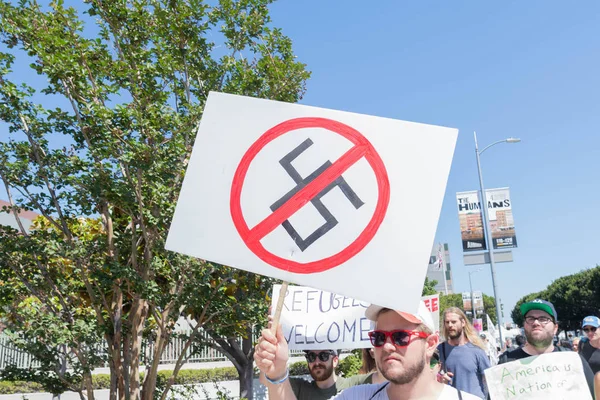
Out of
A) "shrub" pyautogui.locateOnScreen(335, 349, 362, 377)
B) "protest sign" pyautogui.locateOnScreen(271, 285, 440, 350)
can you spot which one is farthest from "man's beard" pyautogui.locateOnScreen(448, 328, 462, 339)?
"shrub" pyautogui.locateOnScreen(335, 349, 362, 377)

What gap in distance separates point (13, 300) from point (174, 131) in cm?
384

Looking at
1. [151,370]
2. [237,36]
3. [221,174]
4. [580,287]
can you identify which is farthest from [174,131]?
[580,287]

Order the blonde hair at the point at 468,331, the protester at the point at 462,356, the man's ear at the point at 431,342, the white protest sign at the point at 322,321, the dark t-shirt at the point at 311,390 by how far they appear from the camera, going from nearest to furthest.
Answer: the man's ear at the point at 431,342 → the dark t-shirt at the point at 311,390 → the white protest sign at the point at 322,321 → the protester at the point at 462,356 → the blonde hair at the point at 468,331

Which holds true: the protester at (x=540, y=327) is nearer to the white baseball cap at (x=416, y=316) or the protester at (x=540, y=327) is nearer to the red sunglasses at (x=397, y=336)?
the white baseball cap at (x=416, y=316)

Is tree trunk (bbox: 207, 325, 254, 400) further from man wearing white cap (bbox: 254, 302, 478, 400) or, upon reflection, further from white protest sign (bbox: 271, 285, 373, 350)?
man wearing white cap (bbox: 254, 302, 478, 400)

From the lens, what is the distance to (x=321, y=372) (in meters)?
4.25

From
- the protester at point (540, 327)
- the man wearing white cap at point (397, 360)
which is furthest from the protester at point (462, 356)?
the man wearing white cap at point (397, 360)

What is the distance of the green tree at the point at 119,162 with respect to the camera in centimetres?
805

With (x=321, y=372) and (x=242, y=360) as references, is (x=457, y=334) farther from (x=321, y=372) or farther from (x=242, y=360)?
(x=242, y=360)

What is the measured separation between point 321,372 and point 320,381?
0.37 feet

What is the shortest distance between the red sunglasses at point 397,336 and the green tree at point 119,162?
20.0 feet

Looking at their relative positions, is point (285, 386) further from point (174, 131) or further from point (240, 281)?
point (240, 281)

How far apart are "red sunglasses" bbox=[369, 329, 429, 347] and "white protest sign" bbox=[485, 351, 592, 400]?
5.13 feet

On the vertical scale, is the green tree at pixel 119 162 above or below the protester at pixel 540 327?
above
